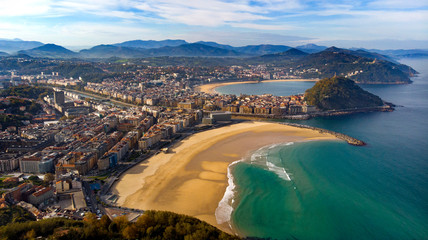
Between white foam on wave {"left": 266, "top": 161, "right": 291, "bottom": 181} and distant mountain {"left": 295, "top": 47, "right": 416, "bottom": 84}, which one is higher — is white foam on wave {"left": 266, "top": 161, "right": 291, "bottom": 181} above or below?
below

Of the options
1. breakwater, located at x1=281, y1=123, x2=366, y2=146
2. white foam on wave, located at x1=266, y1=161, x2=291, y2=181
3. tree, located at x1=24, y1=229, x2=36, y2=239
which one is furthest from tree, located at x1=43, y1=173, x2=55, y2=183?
breakwater, located at x1=281, y1=123, x2=366, y2=146

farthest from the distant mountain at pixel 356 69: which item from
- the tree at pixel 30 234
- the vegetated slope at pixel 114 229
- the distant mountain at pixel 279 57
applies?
the tree at pixel 30 234

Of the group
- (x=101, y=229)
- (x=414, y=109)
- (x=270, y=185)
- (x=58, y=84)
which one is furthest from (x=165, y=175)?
(x=58, y=84)

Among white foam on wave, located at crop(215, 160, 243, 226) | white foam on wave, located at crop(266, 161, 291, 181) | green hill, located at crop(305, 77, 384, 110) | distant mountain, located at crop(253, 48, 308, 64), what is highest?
distant mountain, located at crop(253, 48, 308, 64)

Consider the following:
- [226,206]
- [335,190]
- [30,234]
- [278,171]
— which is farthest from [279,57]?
[30,234]

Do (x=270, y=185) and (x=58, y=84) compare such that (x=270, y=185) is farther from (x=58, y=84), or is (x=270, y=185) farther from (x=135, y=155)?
(x=58, y=84)

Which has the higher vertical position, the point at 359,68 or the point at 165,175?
the point at 359,68

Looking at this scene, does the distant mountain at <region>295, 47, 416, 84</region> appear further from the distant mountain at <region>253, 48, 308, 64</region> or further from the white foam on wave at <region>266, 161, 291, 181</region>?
the white foam on wave at <region>266, 161, 291, 181</region>

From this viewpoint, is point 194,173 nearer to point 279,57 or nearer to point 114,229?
point 114,229
